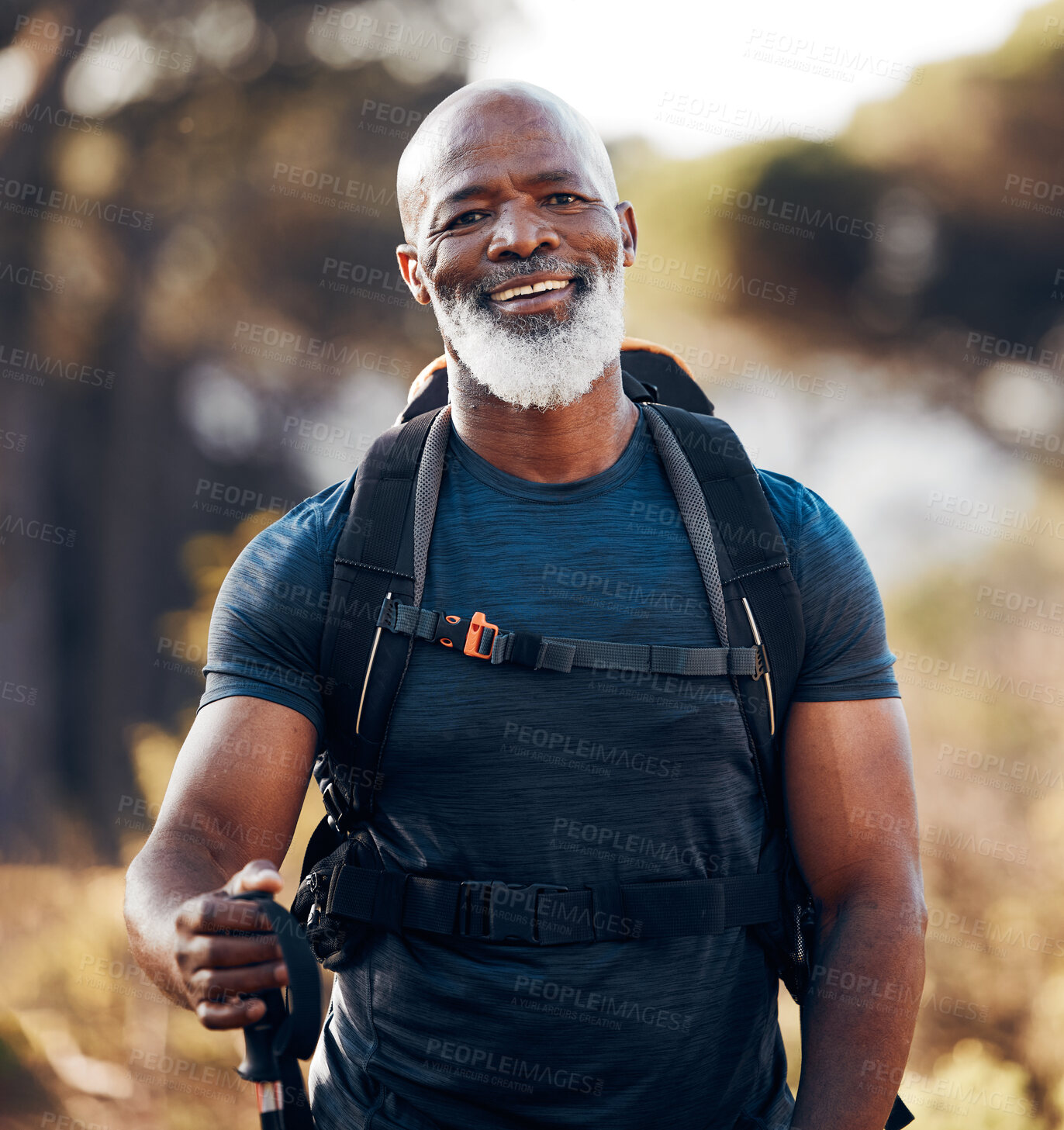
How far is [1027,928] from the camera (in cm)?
519

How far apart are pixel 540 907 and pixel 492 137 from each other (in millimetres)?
1485

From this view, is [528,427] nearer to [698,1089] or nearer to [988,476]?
[698,1089]

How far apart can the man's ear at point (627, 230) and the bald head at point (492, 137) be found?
57 mm

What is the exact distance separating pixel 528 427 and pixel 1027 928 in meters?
4.77

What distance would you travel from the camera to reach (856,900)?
169cm

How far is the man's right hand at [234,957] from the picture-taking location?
1.28 metres

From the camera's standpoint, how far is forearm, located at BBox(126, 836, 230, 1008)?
1.39 metres
